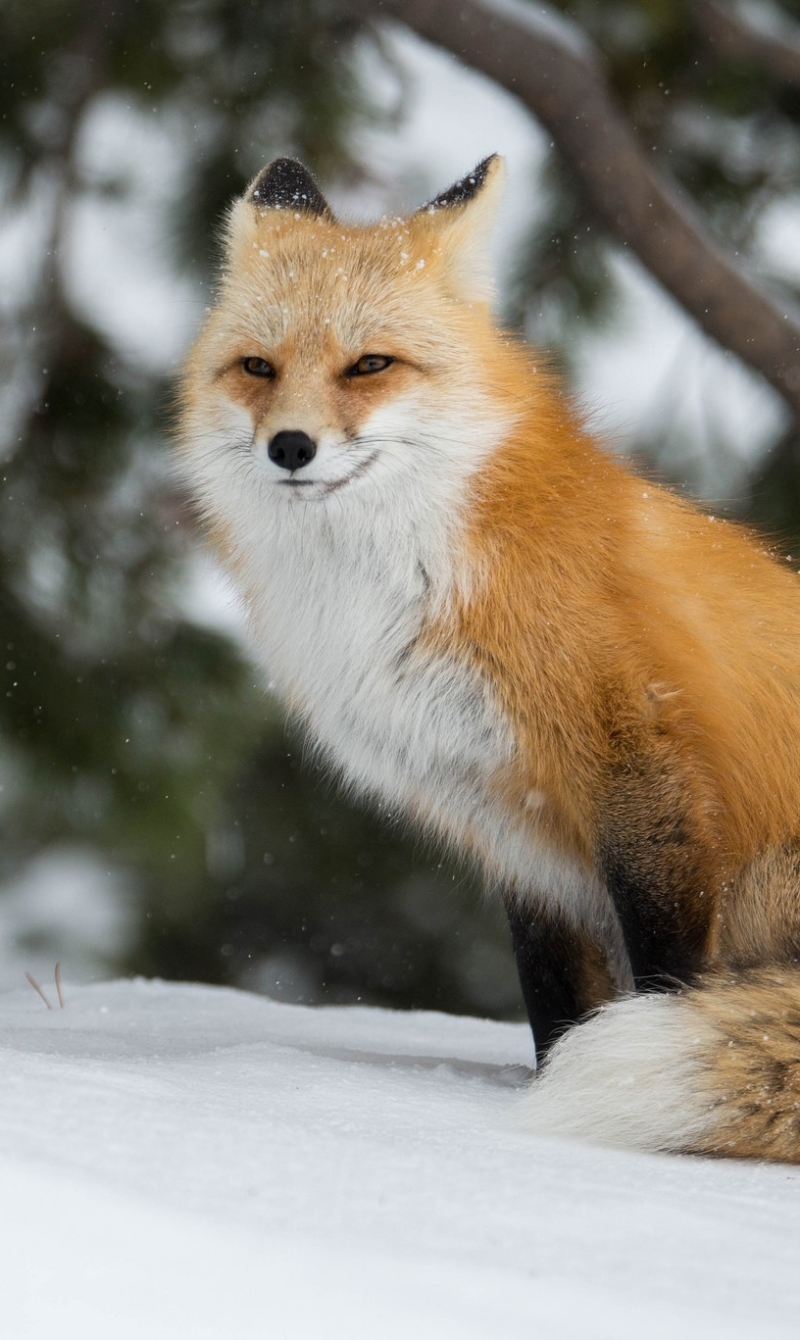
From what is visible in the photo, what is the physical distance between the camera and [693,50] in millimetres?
4812

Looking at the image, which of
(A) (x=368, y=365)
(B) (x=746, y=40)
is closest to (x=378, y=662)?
(A) (x=368, y=365)

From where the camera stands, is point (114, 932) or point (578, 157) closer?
point (578, 157)

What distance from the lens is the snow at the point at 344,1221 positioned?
1.13m

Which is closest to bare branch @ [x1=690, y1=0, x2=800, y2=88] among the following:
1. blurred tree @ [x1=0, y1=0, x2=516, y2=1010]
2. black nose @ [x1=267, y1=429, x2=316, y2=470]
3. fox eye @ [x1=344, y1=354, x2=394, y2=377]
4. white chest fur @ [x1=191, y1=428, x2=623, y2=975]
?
blurred tree @ [x1=0, y1=0, x2=516, y2=1010]

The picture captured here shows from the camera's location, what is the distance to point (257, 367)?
276 centimetres

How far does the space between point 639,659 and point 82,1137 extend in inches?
55.6

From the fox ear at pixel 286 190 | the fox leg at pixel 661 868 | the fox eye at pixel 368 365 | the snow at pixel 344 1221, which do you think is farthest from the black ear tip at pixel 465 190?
the snow at pixel 344 1221

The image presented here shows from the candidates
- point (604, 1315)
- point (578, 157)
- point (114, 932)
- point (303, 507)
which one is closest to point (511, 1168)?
point (604, 1315)

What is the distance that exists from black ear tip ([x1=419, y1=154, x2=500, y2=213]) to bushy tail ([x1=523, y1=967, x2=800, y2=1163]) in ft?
5.69

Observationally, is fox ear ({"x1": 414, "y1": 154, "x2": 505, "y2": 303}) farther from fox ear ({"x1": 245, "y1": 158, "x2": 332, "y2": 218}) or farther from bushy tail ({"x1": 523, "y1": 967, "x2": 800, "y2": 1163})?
bushy tail ({"x1": 523, "y1": 967, "x2": 800, "y2": 1163})

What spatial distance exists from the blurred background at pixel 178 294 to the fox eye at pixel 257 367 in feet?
6.23

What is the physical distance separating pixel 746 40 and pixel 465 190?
2164 millimetres

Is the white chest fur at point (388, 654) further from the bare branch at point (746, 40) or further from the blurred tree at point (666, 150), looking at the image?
the bare branch at point (746, 40)

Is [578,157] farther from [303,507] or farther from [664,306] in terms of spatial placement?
[303,507]
